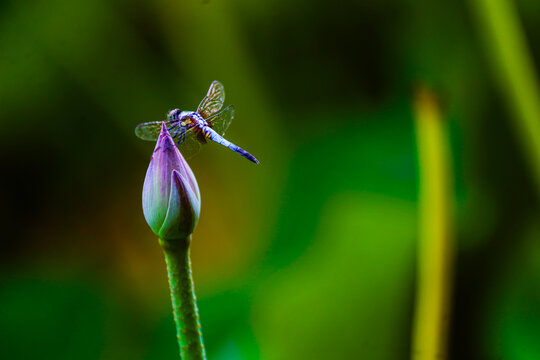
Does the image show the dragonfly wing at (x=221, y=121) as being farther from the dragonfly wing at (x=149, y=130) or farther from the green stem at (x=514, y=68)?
the green stem at (x=514, y=68)

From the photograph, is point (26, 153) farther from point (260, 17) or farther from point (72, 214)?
point (260, 17)

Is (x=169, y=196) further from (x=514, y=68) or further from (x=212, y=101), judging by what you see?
(x=514, y=68)

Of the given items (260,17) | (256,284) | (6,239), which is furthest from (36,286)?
(260,17)

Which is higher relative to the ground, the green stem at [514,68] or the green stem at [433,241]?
the green stem at [514,68]

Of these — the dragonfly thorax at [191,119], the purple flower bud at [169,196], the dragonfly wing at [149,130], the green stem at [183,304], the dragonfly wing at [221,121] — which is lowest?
the green stem at [183,304]

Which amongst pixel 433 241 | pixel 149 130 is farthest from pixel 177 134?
pixel 433 241

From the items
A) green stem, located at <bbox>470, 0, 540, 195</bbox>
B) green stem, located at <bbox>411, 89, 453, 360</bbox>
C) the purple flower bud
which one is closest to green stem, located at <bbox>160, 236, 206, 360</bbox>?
the purple flower bud

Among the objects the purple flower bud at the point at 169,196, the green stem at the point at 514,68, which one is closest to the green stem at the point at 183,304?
the purple flower bud at the point at 169,196
